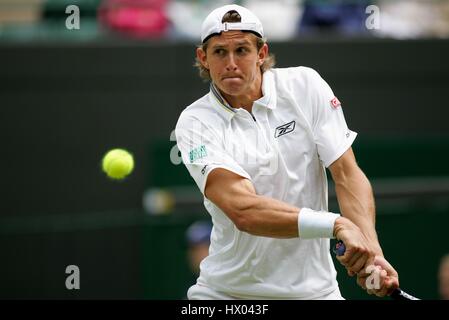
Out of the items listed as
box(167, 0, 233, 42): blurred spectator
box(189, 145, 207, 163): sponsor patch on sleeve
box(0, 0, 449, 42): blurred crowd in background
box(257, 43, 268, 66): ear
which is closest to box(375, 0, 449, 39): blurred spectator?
box(0, 0, 449, 42): blurred crowd in background

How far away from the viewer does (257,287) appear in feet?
19.5

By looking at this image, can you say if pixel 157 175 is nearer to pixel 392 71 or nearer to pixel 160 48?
pixel 160 48

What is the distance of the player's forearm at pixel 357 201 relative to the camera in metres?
5.65

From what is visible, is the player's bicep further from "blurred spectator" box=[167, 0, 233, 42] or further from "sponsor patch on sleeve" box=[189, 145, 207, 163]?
"blurred spectator" box=[167, 0, 233, 42]

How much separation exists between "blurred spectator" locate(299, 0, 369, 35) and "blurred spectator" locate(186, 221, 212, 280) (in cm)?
308

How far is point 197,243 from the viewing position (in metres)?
10.1

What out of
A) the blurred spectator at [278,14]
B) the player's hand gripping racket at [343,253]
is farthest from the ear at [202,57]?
the blurred spectator at [278,14]

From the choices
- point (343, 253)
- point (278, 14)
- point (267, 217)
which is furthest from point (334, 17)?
point (343, 253)

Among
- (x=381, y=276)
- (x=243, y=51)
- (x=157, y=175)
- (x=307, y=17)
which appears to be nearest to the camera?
(x=381, y=276)

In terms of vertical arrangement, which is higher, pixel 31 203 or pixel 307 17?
pixel 307 17

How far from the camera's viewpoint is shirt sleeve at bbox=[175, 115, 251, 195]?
18.9 ft
